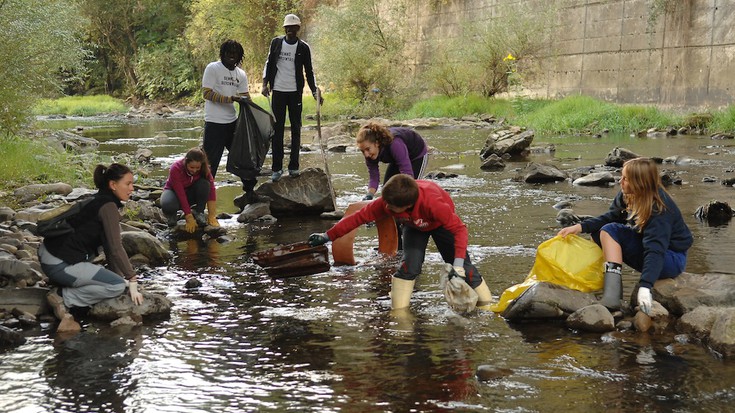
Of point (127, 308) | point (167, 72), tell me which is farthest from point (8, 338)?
point (167, 72)

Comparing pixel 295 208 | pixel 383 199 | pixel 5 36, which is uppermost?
pixel 5 36

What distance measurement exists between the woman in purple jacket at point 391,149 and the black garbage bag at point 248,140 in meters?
2.74

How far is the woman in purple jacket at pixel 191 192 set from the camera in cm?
946

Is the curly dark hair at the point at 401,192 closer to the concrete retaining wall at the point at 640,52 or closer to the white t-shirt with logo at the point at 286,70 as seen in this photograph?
the white t-shirt with logo at the point at 286,70

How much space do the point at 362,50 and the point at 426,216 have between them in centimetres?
2461

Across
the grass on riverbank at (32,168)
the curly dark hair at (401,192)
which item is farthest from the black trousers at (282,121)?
the curly dark hair at (401,192)

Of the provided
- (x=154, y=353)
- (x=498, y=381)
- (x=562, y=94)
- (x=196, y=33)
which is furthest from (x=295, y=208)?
(x=196, y=33)

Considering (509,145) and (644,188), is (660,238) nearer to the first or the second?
(644,188)

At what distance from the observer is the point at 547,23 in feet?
89.7

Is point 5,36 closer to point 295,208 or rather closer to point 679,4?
point 295,208

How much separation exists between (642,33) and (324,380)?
22.1m

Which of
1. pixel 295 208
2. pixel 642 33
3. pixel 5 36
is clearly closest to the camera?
pixel 295 208

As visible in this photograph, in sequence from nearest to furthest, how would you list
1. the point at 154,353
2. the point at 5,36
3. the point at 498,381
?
the point at 498,381 → the point at 154,353 → the point at 5,36

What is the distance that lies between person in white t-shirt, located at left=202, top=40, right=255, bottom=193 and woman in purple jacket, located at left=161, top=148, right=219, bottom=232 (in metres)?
0.77
